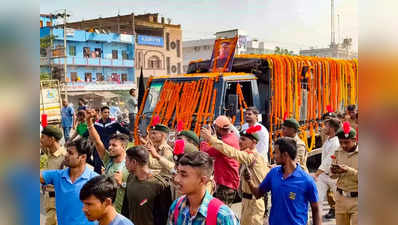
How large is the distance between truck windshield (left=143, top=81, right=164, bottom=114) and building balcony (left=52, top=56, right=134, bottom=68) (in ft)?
77.4

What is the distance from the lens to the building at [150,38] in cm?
3644

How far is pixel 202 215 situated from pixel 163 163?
1.39 metres

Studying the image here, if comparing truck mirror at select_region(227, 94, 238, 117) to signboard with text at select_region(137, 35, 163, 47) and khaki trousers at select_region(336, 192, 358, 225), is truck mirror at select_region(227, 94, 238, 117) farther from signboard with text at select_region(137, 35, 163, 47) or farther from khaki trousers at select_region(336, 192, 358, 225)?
signboard with text at select_region(137, 35, 163, 47)

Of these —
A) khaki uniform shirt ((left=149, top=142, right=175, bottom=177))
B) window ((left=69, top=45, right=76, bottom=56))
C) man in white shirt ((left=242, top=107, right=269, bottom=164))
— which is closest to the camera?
khaki uniform shirt ((left=149, top=142, right=175, bottom=177))

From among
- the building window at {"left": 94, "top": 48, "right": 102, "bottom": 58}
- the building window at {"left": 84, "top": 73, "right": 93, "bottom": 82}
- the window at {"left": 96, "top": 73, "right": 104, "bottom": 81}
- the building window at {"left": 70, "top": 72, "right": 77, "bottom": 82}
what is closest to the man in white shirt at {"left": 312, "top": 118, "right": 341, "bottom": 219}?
the building window at {"left": 70, "top": 72, "right": 77, "bottom": 82}

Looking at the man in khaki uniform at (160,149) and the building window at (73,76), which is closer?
the man in khaki uniform at (160,149)

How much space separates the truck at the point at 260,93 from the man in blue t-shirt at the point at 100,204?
3.81 metres

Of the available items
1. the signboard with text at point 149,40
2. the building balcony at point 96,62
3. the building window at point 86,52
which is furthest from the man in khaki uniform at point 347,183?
the signboard with text at point 149,40

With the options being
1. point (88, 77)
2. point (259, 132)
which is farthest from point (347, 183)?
point (88, 77)

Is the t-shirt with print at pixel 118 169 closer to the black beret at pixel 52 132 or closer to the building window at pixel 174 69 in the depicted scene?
the black beret at pixel 52 132

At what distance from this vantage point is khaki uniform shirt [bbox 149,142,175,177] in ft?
12.4

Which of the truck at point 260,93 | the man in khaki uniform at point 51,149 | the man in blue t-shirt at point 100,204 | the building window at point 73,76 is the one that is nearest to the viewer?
the man in blue t-shirt at point 100,204

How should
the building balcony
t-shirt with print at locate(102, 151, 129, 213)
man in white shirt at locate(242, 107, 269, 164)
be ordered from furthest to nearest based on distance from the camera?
the building balcony
man in white shirt at locate(242, 107, 269, 164)
t-shirt with print at locate(102, 151, 129, 213)
